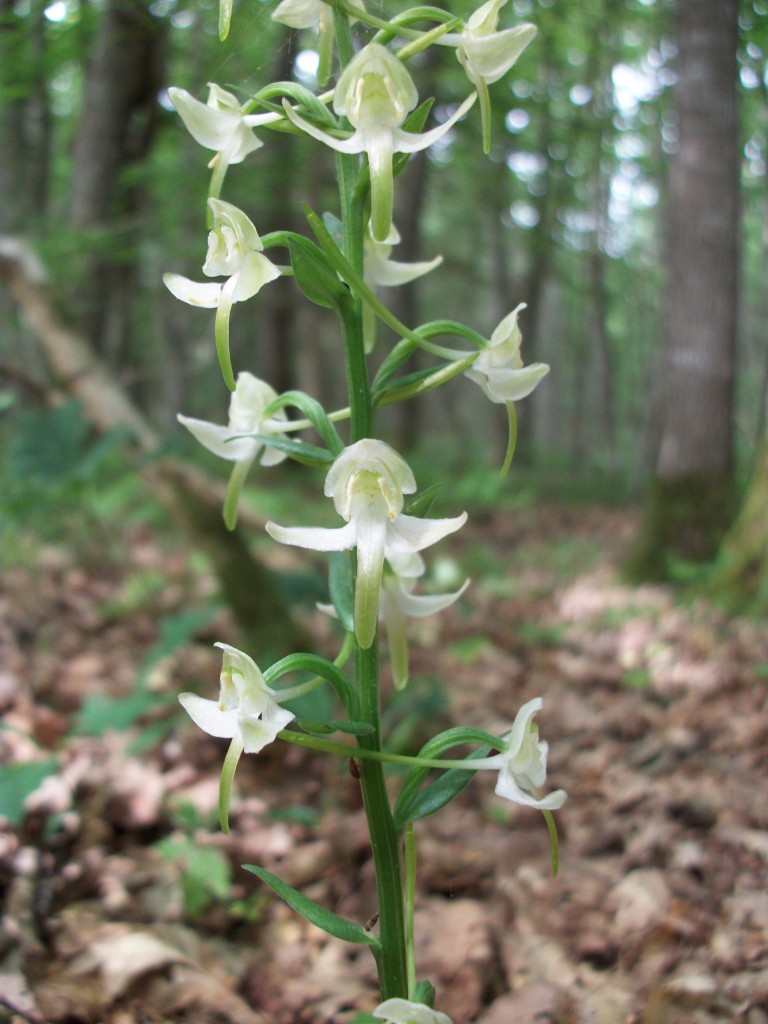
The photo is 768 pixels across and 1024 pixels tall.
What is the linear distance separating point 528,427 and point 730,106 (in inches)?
323

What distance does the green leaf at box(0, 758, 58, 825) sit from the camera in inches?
70.6

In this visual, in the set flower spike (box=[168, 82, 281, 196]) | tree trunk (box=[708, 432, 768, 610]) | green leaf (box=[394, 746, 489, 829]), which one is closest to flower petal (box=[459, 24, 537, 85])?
flower spike (box=[168, 82, 281, 196])

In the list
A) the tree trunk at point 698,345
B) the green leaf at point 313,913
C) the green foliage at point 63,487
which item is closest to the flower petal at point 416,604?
the green leaf at point 313,913

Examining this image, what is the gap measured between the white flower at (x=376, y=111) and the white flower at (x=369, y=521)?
0.31 metres

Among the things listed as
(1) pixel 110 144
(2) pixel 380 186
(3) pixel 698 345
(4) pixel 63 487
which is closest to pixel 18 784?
(2) pixel 380 186

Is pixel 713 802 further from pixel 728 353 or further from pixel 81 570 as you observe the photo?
pixel 81 570

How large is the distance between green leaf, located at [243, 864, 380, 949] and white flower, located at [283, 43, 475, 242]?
902 mm

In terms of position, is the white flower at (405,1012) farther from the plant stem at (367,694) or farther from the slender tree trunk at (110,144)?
the slender tree trunk at (110,144)

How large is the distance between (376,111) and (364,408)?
42 cm

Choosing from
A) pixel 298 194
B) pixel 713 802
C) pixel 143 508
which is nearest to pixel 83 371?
pixel 143 508

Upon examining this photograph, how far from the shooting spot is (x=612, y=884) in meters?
1.93

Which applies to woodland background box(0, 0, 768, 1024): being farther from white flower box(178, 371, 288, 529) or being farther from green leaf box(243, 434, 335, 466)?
green leaf box(243, 434, 335, 466)

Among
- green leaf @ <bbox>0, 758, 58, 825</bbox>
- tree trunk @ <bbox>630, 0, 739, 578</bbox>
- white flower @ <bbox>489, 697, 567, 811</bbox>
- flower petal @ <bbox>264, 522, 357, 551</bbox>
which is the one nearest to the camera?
flower petal @ <bbox>264, 522, 357, 551</bbox>

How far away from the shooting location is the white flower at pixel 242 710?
1091 millimetres
